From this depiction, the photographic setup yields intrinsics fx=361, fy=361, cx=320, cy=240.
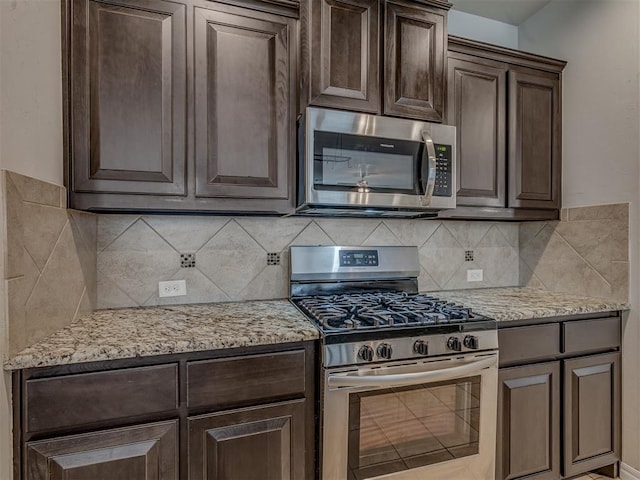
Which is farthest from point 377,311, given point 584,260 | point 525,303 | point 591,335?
point 584,260

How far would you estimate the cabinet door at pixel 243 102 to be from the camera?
1569mm

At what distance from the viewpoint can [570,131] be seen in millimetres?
2221

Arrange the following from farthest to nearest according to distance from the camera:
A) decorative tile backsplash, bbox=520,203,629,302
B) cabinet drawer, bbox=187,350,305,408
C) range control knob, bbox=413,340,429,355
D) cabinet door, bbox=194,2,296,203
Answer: decorative tile backsplash, bbox=520,203,629,302
cabinet door, bbox=194,2,296,203
range control knob, bbox=413,340,429,355
cabinet drawer, bbox=187,350,305,408

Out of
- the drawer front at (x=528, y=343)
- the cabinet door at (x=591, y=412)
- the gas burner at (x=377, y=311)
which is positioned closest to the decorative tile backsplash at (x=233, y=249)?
the gas burner at (x=377, y=311)

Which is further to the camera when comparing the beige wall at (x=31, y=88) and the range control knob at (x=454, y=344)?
the range control knob at (x=454, y=344)

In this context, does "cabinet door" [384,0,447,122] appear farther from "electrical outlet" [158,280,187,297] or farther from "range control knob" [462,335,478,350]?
"electrical outlet" [158,280,187,297]

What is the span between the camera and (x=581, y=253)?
2.16 m

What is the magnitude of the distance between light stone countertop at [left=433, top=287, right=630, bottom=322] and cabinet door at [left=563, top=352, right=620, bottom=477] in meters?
0.26

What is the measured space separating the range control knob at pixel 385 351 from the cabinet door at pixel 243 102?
79 cm

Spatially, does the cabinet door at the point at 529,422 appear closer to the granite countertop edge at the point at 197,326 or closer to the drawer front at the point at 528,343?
the drawer front at the point at 528,343

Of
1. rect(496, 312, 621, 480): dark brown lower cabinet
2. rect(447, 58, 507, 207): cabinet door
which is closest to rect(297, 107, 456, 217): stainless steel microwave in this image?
rect(447, 58, 507, 207): cabinet door

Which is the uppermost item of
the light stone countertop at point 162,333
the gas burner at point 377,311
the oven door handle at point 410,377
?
the gas burner at point 377,311

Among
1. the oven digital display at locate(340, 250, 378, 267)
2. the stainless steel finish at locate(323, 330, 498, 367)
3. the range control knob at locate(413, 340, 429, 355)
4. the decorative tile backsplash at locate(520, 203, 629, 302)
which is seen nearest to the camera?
the stainless steel finish at locate(323, 330, 498, 367)

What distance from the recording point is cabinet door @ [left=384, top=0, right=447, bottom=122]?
69.3 inches
